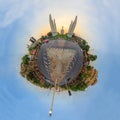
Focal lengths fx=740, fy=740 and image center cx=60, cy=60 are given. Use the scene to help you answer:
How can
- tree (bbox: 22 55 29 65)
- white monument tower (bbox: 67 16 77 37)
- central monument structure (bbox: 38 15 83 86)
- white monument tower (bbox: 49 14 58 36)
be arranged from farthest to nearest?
1. tree (bbox: 22 55 29 65)
2. white monument tower (bbox: 67 16 77 37)
3. white monument tower (bbox: 49 14 58 36)
4. central monument structure (bbox: 38 15 83 86)

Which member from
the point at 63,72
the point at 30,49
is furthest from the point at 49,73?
the point at 30,49

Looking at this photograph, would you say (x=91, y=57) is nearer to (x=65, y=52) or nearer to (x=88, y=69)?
(x=88, y=69)

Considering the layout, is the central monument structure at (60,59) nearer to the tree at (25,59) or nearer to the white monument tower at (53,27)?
the white monument tower at (53,27)

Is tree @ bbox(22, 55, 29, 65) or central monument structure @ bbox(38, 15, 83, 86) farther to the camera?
tree @ bbox(22, 55, 29, 65)

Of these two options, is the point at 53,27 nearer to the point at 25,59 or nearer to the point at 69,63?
the point at 25,59

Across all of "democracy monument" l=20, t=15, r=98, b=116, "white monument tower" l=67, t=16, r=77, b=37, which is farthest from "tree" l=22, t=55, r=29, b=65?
"white monument tower" l=67, t=16, r=77, b=37

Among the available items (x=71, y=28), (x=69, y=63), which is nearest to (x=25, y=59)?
(x=71, y=28)

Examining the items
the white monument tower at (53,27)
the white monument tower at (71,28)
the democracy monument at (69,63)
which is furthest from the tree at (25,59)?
the white monument tower at (71,28)

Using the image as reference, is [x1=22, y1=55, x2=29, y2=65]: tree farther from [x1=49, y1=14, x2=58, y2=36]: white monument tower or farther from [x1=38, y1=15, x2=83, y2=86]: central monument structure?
[x1=49, y1=14, x2=58, y2=36]: white monument tower
